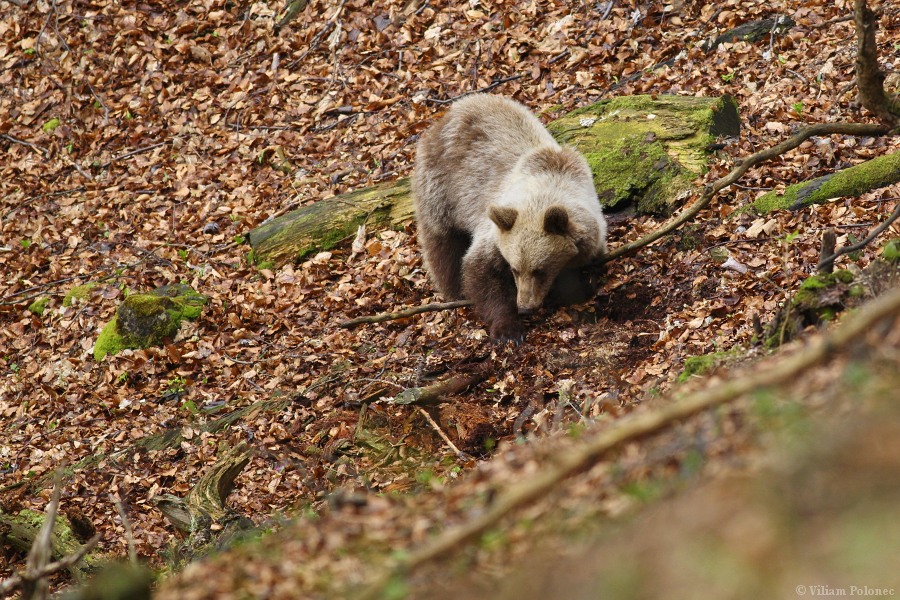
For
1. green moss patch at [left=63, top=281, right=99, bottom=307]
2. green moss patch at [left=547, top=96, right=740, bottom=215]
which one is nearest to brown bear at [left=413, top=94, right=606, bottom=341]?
green moss patch at [left=547, top=96, right=740, bottom=215]

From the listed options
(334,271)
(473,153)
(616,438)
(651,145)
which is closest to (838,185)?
(651,145)

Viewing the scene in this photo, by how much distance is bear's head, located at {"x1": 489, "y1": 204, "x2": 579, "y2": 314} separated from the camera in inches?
307

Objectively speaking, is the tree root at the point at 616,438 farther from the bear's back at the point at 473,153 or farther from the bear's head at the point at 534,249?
the bear's back at the point at 473,153

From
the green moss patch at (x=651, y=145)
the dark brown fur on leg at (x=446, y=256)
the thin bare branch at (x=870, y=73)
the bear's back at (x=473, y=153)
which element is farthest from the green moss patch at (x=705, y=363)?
the bear's back at (x=473, y=153)

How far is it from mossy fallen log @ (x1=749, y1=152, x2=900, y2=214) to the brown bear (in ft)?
5.23

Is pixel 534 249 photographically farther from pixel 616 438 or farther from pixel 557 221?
pixel 616 438

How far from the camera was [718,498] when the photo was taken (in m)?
2.46

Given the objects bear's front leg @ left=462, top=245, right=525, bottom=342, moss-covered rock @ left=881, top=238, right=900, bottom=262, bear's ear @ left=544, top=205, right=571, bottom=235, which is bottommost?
bear's front leg @ left=462, top=245, right=525, bottom=342

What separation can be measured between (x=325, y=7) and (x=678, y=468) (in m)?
12.7

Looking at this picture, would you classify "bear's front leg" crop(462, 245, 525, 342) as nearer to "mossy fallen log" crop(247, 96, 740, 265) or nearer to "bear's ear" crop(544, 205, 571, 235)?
"bear's ear" crop(544, 205, 571, 235)

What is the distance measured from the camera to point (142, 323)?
976 cm

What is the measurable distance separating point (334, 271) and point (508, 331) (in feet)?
9.81

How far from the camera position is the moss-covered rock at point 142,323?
9750 millimetres

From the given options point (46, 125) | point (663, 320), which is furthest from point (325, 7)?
point (663, 320)
